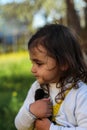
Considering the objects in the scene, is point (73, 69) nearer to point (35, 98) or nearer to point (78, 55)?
point (78, 55)

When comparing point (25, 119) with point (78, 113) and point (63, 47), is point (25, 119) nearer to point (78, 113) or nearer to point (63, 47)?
point (78, 113)

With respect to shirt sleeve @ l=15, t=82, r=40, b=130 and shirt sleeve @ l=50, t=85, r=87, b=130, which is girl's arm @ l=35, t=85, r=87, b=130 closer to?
shirt sleeve @ l=50, t=85, r=87, b=130

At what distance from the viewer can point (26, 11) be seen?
13.7 m

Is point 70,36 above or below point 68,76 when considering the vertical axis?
above

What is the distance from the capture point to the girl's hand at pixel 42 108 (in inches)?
105

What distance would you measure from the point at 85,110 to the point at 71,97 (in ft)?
0.39

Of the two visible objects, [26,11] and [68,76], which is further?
[26,11]

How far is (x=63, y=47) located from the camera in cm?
262

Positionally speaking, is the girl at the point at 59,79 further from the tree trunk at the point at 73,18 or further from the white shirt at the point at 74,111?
the tree trunk at the point at 73,18

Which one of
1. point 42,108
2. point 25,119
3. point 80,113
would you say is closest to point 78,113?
point 80,113

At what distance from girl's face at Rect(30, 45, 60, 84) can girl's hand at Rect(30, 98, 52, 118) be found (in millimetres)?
145

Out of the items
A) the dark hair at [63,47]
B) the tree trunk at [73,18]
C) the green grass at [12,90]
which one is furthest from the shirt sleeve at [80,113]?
the tree trunk at [73,18]

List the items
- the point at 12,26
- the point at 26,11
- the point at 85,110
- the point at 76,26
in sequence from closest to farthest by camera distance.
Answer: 1. the point at 85,110
2. the point at 76,26
3. the point at 26,11
4. the point at 12,26

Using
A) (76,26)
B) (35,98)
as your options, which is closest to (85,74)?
(35,98)
